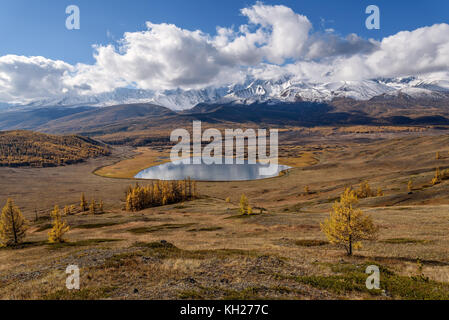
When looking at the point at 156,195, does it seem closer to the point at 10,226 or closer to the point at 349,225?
the point at 10,226

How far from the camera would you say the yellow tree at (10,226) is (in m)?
48.5

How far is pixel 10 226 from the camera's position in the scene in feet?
160

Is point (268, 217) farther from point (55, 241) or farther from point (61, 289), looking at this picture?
point (61, 289)

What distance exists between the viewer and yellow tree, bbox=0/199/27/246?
159 feet

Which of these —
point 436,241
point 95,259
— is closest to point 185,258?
point 95,259

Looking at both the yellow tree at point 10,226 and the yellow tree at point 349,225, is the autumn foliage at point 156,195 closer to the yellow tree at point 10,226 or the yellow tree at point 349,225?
the yellow tree at point 10,226

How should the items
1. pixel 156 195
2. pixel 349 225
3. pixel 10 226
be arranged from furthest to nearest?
pixel 156 195 → pixel 10 226 → pixel 349 225

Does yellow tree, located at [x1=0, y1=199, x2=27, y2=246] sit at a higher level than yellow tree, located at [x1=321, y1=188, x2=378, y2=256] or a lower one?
lower

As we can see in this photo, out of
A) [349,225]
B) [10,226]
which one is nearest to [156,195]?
[10,226]

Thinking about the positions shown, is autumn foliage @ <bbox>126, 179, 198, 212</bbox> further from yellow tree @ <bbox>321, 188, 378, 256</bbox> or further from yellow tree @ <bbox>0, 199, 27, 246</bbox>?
yellow tree @ <bbox>321, 188, 378, 256</bbox>

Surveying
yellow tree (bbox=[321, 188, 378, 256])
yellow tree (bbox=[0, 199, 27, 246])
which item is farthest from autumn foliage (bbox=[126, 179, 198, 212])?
yellow tree (bbox=[321, 188, 378, 256])

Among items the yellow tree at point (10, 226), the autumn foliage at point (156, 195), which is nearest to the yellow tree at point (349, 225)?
the yellow tree at point (10, 226)

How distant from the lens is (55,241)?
1960 inches
